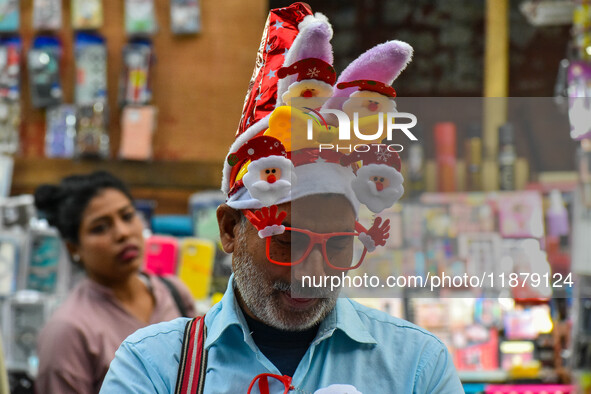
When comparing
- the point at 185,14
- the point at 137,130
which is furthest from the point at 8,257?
the point at 185,14

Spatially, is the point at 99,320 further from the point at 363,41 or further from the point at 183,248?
the point at 363,41

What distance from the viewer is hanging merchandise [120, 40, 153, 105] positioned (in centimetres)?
402

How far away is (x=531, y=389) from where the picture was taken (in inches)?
127

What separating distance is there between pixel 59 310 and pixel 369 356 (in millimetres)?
1465

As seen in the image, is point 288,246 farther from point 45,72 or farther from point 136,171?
Answer: point 45,72

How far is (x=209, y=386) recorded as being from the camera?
1229 millimetres

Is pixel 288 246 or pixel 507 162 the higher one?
pixel 507 162

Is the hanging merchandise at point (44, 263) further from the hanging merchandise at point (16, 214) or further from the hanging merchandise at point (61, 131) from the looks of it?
the hanging merchandise at point (61, 131)

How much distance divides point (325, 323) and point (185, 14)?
305cm

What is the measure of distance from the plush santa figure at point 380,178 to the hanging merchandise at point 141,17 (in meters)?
3.15

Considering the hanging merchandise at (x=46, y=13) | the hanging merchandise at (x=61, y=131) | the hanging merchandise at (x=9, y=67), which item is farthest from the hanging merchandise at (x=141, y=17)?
the hanging merchandise at (x=9, y=67)

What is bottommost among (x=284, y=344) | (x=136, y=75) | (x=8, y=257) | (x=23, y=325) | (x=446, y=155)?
(x=23, y=325)

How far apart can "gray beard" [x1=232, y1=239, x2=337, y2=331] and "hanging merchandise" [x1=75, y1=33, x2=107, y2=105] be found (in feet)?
9.67

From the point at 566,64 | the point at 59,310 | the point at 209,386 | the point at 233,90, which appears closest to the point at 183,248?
the point at 233,90
